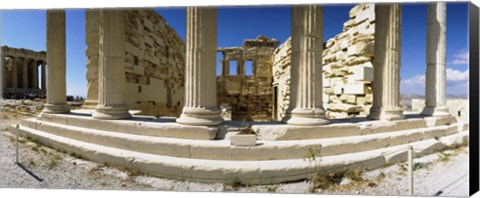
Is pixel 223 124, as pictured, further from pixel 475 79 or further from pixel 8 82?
pixel 8 82

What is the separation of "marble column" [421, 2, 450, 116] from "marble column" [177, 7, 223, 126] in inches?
246

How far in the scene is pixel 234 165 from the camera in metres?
3.58

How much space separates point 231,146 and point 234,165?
0.33 m

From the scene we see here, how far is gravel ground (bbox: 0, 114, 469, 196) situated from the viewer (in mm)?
3516

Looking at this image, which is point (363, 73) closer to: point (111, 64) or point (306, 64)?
point (306, 64)

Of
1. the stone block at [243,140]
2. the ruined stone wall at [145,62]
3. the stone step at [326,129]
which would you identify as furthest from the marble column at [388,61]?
the ruined stone wall at [145,62]

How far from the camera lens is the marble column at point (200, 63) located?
440 cm

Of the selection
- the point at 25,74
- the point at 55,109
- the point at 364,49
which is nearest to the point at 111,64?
the point at 55,109

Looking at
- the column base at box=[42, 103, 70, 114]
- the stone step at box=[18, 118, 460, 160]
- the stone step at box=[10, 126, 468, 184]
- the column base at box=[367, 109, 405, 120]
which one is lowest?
the stone step at box=[10, 126, 468, 184]

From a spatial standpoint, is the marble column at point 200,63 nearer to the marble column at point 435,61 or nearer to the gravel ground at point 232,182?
the gravel ground at point 232,182

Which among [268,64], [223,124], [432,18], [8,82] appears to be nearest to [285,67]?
[268,64]

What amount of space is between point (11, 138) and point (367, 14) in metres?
10.1

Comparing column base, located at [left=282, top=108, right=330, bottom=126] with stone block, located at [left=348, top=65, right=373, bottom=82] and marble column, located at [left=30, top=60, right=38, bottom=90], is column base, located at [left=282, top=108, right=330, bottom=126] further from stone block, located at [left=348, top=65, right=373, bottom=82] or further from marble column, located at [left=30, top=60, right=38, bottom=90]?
marble column, located at [left=30, top=60, right=38, bottom=90]

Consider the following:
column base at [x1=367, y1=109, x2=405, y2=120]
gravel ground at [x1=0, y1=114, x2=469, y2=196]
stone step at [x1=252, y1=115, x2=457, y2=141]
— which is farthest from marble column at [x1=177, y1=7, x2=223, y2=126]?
column base at [x1=367, y1=109, x2=405, y2=120]
